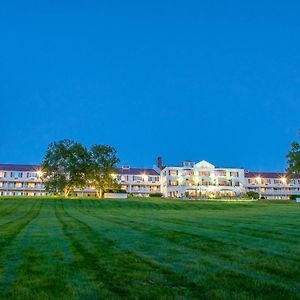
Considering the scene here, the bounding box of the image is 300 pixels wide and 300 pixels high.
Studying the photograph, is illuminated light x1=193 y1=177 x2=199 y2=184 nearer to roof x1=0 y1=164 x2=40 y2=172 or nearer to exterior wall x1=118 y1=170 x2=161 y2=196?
exterior wall x1=118 y1=170 x2=161 y2=196

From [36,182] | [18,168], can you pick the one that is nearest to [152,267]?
[36,182]

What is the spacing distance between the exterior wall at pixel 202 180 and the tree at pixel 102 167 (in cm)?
3240

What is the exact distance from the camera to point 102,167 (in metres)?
81.8

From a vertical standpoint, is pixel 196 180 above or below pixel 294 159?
below

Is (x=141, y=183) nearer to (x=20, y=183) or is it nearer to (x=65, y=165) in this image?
(x=20, y=183)

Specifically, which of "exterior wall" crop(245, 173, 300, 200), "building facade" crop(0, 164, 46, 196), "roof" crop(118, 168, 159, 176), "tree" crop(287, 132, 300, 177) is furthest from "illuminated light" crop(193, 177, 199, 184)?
"building facade" crop(0, 164, 46, 196)

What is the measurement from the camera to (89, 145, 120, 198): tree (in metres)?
81.2

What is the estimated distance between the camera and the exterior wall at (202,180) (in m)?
112

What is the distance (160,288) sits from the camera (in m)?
6.58

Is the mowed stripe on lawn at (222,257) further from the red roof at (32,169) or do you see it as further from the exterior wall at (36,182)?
the red roof at (32,169)

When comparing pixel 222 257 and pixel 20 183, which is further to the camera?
pixel 20 183

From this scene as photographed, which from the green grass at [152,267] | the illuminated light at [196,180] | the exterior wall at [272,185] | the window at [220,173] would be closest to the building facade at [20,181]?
the illuminated light at [196,180]

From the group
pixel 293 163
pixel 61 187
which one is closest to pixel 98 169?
pixel 61 187

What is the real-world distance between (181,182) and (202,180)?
6.80 metres
